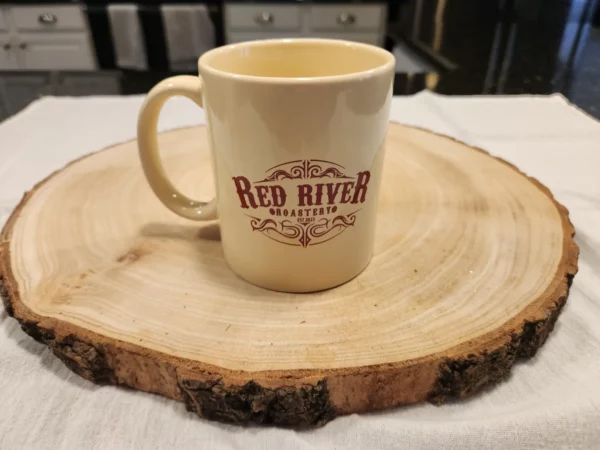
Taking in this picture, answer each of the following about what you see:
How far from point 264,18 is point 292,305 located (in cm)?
177

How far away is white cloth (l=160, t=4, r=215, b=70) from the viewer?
6.24ft

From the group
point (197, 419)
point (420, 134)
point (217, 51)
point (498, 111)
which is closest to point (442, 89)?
point (498, 111)

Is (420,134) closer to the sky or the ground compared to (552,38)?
closer to the sky

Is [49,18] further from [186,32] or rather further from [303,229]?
[303,229]

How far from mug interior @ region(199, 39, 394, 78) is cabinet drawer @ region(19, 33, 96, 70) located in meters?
1.85

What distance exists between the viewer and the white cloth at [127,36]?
193cm

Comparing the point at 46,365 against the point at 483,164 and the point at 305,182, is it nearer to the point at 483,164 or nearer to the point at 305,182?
the point at 305,182

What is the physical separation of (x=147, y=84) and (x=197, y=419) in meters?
0.99

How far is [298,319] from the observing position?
41cm

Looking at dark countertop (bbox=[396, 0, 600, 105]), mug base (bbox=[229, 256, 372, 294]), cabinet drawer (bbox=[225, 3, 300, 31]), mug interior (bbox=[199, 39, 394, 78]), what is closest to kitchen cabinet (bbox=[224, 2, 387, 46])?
cabinet drawer (bbox=[225, 3, 300, 31])

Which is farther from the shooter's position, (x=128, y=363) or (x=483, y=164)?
(x=483, y=164)

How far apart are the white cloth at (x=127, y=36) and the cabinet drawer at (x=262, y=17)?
351 millimetres

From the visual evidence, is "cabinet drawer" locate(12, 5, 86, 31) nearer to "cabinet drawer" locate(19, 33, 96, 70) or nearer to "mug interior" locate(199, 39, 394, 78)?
"cabinet drawer" locate(19, 33, 96, 70)

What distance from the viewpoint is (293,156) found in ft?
1.25
